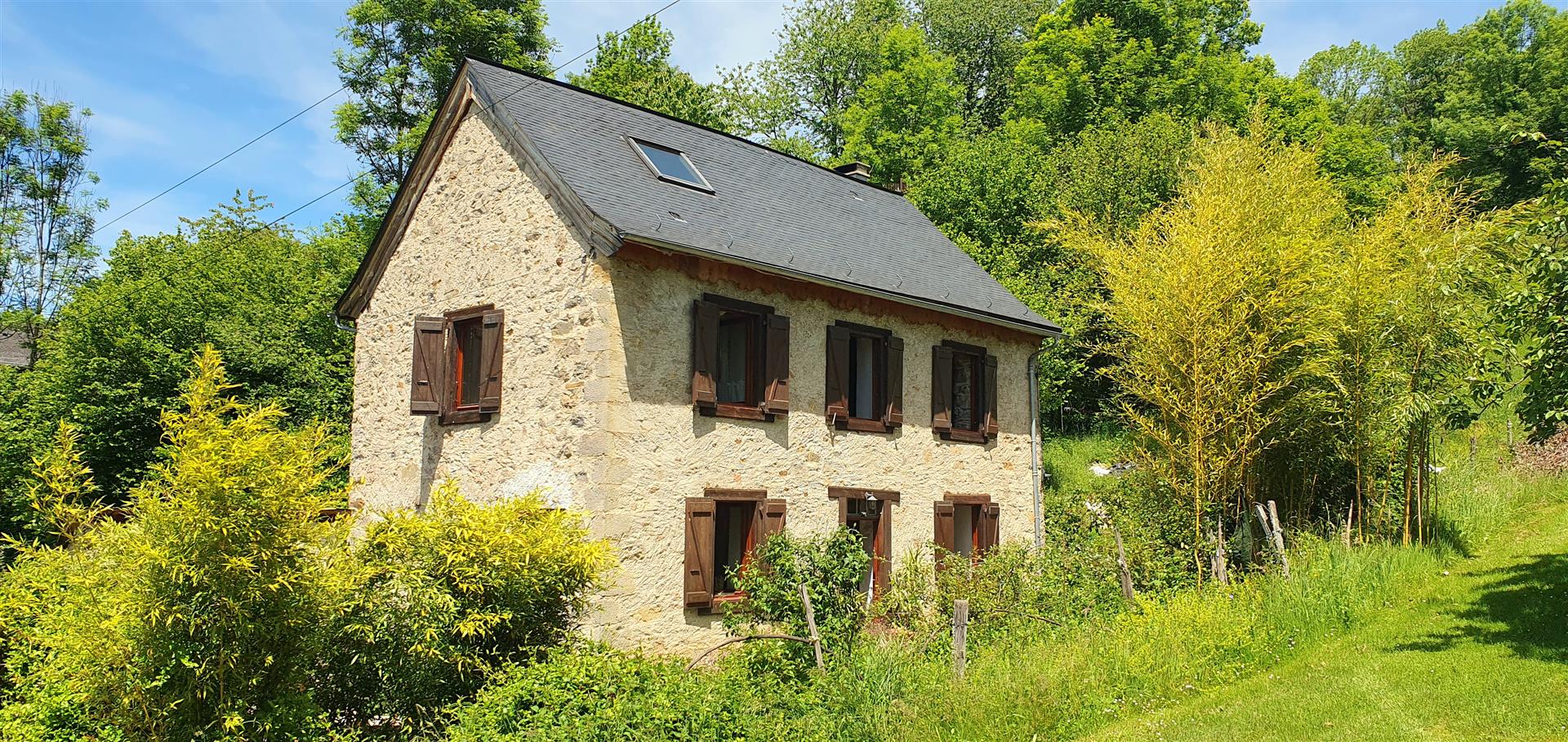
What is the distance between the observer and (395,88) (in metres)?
25.0

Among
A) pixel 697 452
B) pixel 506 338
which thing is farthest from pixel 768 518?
pixel 506 338

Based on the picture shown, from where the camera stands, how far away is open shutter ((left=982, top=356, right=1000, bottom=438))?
14.9 meters

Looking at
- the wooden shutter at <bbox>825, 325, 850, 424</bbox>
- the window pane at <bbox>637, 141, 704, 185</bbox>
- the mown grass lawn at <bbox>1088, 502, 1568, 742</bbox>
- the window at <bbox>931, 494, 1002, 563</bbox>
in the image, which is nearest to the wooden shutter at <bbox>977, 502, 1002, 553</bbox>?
the window at <bbox>931, 494, 1002, 563</bbox>

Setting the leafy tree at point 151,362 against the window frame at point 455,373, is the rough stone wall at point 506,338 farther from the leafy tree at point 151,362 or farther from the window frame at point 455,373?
the leafy tree at point 151,362

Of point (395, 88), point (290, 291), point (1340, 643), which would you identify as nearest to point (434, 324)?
point (1340, 643)

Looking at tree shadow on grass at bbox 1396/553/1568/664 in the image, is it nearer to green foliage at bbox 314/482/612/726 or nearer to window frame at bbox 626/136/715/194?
green foliage at bbox 314/482/612/726

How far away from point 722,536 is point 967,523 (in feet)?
15.7

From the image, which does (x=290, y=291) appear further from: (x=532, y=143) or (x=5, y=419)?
(x=532, y=143)

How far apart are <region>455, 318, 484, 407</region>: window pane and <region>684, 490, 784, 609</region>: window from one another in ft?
10.1

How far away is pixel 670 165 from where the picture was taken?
13.2 metres

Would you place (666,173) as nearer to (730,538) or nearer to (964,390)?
A: (730,538)

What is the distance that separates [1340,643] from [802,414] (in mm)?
5970

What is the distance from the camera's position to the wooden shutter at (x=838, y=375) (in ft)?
41.3

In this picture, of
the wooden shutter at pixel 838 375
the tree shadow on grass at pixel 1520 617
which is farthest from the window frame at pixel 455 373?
the tree shadow on grass at pixel 1520 617
